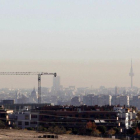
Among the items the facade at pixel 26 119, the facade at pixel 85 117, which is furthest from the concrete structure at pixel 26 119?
the facade at pixel 85 117

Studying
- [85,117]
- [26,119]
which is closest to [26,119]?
[26,119]

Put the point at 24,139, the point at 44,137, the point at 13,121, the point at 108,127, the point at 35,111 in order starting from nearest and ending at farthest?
the point at 24,139 < the point at 44,137 < the point at 108,127 < the point at 13,121 < the point at 35,111

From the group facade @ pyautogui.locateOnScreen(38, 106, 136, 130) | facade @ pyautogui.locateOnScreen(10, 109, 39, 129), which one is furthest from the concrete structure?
facade @ pyautogui.locateOnScreen(38, 106, 136, 130)

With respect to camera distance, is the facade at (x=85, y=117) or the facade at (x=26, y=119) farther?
the facade at (x=26, y=119)

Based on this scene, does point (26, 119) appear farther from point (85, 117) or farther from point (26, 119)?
point (85, 117)

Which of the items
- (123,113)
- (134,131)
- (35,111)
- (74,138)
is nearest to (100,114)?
(123,113)

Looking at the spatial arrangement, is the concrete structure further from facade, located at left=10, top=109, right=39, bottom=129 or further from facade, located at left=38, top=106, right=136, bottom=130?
facade, located at left=38, top=106, right=136, bottom=130

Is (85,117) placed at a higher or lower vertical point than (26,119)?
higher

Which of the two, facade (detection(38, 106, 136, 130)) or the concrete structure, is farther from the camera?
the concrete structure

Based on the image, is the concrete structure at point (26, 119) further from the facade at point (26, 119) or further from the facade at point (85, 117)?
the facade at point (85, 117)

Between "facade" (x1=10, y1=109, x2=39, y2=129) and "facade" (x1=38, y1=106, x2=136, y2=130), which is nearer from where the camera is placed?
"facade" (x1=38, y1=106, x2=136, y2=130)

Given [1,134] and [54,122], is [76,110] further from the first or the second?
[1,134]
